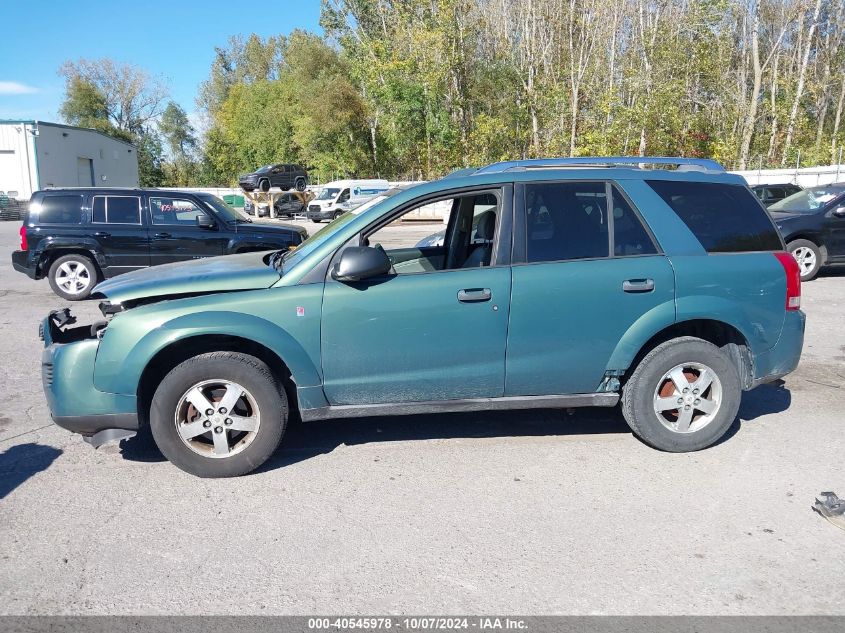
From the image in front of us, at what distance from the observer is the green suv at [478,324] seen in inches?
164

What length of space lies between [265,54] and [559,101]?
A: 162ft

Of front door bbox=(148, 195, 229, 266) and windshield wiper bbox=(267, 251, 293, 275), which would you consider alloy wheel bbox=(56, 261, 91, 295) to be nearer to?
front door bbox=(148, 195, 229, 266)

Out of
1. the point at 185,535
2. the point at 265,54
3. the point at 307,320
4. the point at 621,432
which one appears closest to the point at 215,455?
the point at 185,535

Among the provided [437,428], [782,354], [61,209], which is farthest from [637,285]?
[61,209]

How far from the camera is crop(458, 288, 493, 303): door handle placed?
430 cm

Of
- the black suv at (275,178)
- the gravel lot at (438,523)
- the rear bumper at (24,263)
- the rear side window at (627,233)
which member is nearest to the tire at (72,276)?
the rear bumper at (24,263)

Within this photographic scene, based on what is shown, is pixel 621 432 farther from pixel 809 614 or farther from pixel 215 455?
pixel 215 455

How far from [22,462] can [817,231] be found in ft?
39.6

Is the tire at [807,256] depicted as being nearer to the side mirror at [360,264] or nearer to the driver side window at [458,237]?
the driver side window at [458,237]

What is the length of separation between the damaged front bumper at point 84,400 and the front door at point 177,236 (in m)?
6.71

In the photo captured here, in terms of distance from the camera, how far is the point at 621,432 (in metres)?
5.12

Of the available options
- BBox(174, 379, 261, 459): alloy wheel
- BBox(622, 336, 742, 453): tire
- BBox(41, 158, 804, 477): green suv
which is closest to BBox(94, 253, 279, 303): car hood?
BBox(41, 158, 804, 477): green suv

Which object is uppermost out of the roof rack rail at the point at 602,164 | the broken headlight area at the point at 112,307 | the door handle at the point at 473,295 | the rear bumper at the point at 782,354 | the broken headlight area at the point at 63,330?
the roof rack rail at the point at 602,164

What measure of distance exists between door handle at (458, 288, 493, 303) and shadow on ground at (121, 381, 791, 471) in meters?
1.21
